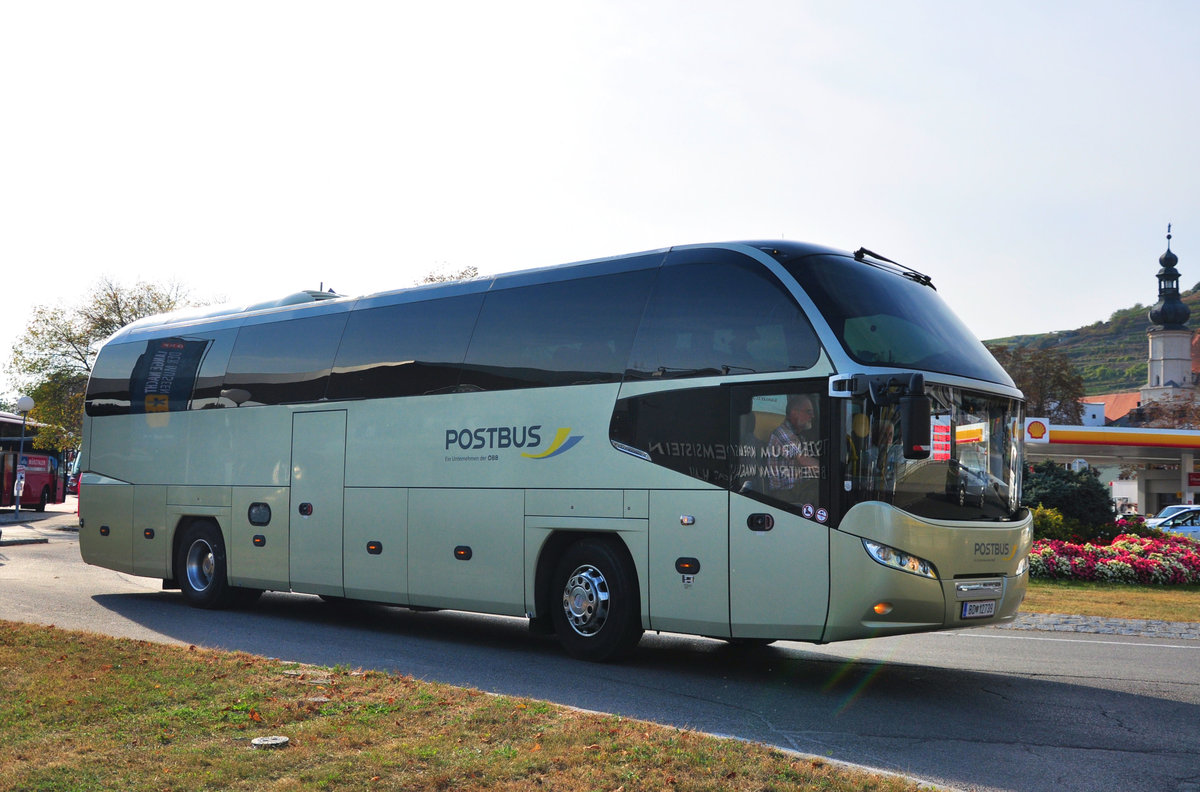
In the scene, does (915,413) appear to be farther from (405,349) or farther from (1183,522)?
(1183,522)

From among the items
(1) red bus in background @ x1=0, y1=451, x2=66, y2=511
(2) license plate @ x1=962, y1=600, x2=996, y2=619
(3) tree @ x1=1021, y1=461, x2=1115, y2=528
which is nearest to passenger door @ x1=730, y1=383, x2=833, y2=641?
(2) license plate @ x1=962, y1=600, x2=996, y2=619

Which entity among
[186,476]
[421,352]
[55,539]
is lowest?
[55,539]

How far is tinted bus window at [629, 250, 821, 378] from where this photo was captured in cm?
949

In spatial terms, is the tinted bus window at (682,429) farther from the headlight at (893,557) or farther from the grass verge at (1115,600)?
the grass verge at (1115,600)

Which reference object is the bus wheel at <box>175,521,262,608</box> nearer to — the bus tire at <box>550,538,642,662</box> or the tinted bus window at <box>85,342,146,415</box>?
the tinted bus window at <box>85,342,146,415</box>

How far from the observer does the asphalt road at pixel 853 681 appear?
698cm

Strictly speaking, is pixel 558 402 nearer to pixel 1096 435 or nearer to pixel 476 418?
pixel 476 418

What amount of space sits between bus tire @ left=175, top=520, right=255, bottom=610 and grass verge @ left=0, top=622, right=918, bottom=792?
6.47m

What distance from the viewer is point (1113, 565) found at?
2180cm

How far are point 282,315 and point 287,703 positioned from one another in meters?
8.21

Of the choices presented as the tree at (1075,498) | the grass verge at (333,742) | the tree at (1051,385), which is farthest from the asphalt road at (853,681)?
the tree at (1051,385)

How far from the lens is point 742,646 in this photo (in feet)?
39.9

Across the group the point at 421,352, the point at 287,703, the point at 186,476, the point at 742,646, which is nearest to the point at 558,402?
the point at 421,352

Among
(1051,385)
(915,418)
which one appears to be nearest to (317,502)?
(915,418)
